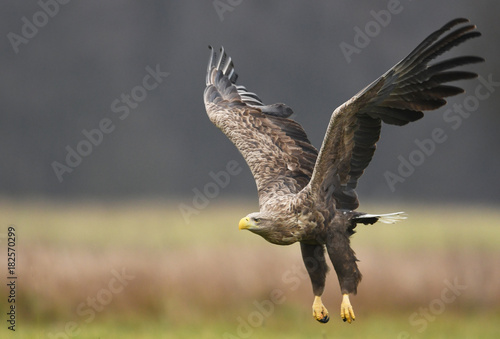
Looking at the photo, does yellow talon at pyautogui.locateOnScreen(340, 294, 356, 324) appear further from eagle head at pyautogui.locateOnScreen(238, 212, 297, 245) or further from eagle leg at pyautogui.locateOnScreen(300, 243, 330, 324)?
eagle head at pyautogui.locateOnScreen(238, 212, 297, 245)

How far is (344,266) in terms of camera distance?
24.8 ft

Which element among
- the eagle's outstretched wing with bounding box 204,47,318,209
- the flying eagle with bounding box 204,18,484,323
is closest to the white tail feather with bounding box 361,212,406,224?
the flying eagle with bounding box 204,18,484,323

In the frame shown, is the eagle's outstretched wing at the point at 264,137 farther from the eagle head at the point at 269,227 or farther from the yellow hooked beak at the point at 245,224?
the yellow hooked beak at the point at 245,224

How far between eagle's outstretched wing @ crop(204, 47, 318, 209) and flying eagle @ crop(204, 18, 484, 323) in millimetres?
16

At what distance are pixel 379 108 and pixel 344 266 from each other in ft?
4.62

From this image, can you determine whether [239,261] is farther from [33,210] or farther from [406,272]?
[33,210]

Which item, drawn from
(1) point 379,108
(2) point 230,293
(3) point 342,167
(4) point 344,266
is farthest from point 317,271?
(2) point 230,293

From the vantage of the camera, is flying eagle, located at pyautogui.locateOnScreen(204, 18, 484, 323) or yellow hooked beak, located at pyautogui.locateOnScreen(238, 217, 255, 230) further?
yellow hooked beak, located at pyautogui.locateOnScreen(238, 217, 255, 230)

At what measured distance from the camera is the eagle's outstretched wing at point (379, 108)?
6.91m

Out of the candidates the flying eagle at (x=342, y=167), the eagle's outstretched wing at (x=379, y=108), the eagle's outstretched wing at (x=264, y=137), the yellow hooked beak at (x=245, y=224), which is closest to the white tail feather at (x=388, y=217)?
the flying eagle at (x=342, y=167)

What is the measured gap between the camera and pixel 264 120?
9336mm

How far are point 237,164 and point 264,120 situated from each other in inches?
776

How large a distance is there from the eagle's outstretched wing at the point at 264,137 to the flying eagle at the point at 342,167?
0.02 meters

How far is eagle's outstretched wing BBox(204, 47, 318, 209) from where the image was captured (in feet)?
27.7
